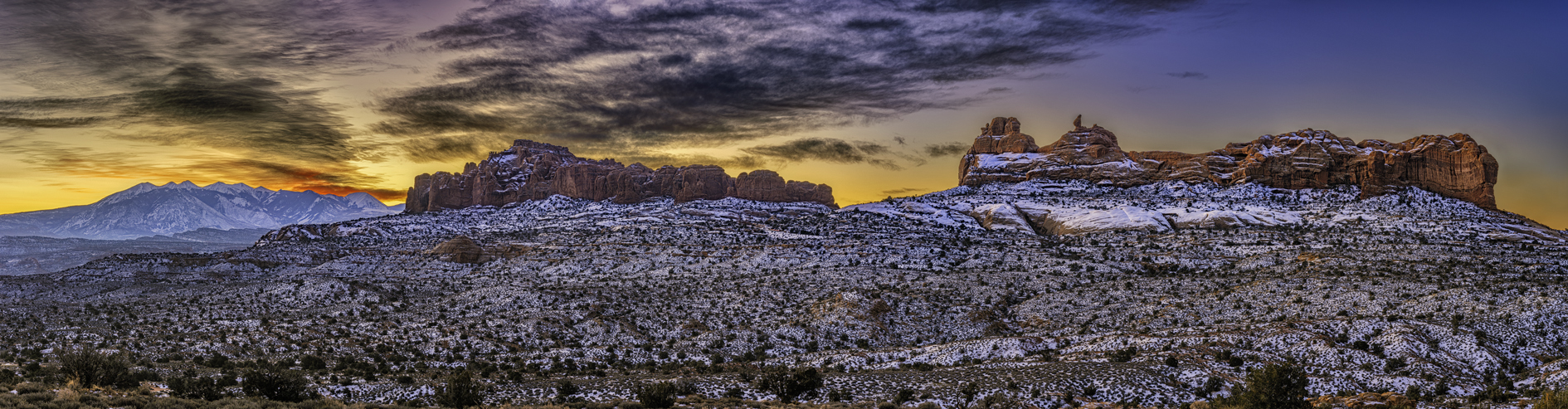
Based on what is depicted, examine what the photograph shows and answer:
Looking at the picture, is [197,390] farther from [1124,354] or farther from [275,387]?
[1124,354]

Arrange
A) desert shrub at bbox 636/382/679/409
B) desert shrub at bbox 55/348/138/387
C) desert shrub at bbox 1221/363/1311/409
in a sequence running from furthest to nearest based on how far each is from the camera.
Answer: desert shrub at bbox 55/348/138/387, desert shrub at bbox 636/382/679/409, desert shrub at bbox 1221/363/1311/409

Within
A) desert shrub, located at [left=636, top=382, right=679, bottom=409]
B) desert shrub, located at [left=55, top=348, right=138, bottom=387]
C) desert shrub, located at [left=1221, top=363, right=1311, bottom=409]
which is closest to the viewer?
desert shrub, located at [left=1221, top=363, right=1311, bottom=409]

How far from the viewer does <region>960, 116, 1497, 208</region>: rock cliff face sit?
387 ft

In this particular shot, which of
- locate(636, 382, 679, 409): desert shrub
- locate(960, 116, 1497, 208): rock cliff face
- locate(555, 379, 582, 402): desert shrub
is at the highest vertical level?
locate(960, 116, 1497, 208): rock cliff face

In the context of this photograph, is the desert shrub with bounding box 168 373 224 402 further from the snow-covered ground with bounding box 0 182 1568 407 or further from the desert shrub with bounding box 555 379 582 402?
the desert shrub with bounding box 555 379 582 402

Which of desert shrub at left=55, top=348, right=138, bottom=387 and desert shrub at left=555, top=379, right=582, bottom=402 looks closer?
desert shrub at left=55, top=348, right=138, bottom=387

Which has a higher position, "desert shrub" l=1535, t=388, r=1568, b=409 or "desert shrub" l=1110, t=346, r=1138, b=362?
"desert shrub" l=1535, t=388, r=1568, b=409

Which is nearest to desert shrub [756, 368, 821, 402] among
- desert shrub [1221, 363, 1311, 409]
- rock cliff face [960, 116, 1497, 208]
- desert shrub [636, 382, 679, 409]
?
desert shrub [636, 382, 679, 409]

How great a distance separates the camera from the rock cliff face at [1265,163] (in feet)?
387

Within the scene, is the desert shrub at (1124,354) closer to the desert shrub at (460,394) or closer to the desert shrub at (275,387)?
the desert shrub at (460,394)

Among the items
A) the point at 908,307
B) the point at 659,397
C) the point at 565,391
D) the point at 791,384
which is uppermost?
the point at 908,307

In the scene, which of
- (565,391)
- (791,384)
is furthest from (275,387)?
(791,384)

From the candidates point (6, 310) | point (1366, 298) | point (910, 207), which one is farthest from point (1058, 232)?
point (6, 310)

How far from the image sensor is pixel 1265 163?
435 ft
